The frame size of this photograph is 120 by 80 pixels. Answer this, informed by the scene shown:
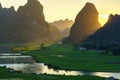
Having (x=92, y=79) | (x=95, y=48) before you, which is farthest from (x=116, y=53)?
(x=92, y=79)

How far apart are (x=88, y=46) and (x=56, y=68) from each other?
9299 centimetres

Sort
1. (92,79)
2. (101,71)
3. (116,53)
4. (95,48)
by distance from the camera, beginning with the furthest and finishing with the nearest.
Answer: (95,48) < (116,53) < (101,71) < (92,79)

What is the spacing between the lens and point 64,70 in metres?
85.9

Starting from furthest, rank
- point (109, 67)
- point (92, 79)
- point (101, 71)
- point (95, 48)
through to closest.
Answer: point (95, 48), point (109, 67), point (101, 71), point (92, 79)

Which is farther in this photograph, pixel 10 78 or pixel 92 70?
pixel 92 70

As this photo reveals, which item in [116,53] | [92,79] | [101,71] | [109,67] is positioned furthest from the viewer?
[116,53]

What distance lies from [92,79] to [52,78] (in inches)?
253

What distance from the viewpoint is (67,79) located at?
62875mm

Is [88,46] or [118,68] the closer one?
[118,68]

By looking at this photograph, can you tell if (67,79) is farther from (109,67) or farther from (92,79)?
(109,67)

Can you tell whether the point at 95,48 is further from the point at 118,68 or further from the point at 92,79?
the point at 92,79

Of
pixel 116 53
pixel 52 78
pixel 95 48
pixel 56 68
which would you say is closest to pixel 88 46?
pixel 95 48

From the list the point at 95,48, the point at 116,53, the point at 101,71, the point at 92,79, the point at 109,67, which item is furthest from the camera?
the point at 95,48

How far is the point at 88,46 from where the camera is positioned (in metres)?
183
